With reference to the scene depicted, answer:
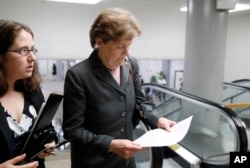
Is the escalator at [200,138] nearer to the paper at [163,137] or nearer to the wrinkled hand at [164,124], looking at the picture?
the wrinkled hand at [164,124]

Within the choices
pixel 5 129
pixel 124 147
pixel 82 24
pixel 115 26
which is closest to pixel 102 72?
pixel 115 26

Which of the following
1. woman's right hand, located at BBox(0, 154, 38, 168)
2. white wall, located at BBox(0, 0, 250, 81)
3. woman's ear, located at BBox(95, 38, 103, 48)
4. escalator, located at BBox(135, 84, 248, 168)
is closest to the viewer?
woman's right hand, located at BBox(0, 154, 38, 168)

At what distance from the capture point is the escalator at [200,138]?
8.39ft

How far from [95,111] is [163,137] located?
1.35 ft

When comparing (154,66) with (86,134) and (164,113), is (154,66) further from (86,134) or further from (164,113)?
(86,134)

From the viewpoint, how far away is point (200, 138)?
395cm

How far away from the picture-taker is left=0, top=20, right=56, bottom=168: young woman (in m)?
1.24

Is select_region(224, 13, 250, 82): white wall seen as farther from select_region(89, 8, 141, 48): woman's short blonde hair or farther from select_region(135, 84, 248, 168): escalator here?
select_region(89, 8, 141, 48): woman's short blonde hair

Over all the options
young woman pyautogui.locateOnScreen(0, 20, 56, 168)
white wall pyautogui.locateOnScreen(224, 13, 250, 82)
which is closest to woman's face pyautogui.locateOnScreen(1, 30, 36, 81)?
young woman pyautogui.locateOnScreen(0, 20, 56, 168)

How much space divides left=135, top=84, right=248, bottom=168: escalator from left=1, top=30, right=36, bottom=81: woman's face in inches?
59.3

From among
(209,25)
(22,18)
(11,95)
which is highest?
(22,18)

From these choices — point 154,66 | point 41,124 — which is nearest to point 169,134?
point 41,124

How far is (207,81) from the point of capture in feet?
12.7

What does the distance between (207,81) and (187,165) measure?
1.28 m
